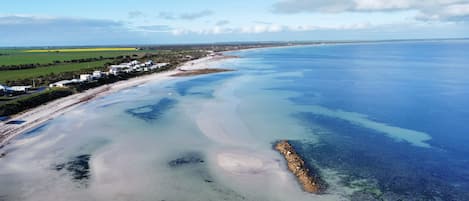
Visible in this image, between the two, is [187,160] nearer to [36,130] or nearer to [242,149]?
[242,149]

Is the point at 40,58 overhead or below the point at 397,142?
overhead

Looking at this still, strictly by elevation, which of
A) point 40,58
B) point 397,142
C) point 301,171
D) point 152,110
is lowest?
point 301,171

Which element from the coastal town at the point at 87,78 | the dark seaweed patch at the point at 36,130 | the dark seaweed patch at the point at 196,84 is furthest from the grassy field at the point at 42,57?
the dark seaweed patch at the point at 36,130

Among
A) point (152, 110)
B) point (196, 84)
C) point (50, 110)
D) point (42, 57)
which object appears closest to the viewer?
point (50, 110)

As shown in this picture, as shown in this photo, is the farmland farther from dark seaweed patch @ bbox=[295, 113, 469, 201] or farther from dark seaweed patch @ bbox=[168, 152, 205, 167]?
dark seaweed patch @ bbox=[295, 113, 469, 201]

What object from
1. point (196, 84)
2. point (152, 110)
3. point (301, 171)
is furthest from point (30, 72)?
point (301, 171)

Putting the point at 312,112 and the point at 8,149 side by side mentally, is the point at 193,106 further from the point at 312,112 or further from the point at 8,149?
the point at 8,149

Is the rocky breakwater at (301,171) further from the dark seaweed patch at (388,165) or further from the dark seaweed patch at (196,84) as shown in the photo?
the dark seaweed patch at (196,84)
